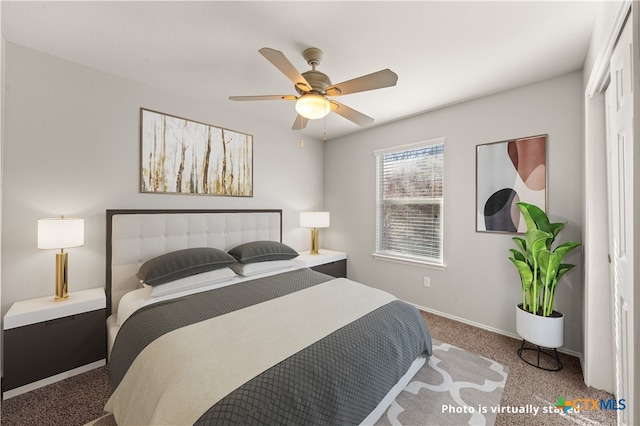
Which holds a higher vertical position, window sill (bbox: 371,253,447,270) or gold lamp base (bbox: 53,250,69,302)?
gold lamp base (bbox: 53,250,69,302)

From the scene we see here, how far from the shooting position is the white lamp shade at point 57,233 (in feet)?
6.14

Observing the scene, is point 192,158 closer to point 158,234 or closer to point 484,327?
point 158,234

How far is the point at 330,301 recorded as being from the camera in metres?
2.01

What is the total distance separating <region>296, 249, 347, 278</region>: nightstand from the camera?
359cm

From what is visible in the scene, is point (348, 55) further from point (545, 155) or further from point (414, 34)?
point (545, 155)

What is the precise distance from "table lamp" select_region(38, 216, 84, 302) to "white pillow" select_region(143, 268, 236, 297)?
22.7 inches

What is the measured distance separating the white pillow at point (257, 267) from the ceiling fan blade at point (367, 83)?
1.90 metres

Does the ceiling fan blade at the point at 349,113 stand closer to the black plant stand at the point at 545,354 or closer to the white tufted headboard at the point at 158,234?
the white tufted headboard at the point at 158,234

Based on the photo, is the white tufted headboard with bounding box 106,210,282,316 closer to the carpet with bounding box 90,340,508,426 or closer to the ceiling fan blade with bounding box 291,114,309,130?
the carpet with bounding box 90,340,508,426

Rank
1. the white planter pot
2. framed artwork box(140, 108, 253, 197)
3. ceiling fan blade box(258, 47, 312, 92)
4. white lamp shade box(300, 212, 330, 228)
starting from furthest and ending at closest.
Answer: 1. white lamp shade box(300, 212, 330, 228)
2. framed artwork box(140, 108, 253, 197)
3. the white planter pot
4. ceiling fan blade box(258, 47, 312, 92)

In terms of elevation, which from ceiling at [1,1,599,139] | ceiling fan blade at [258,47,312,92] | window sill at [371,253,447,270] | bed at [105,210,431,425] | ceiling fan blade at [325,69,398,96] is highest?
ceiling at [1,1,599,139]

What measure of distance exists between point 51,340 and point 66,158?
146 centimetres

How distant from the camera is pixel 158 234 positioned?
2600 mm

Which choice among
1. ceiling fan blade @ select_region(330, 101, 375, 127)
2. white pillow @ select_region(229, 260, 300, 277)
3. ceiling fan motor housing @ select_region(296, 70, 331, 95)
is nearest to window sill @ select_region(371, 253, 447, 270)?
white pillow @ select_region(229, 260, 300, 277)
